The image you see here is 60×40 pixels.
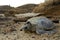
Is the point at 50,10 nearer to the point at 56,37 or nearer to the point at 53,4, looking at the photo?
the point at 53,4

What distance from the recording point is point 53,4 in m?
5.26

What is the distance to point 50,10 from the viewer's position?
4.98 metres

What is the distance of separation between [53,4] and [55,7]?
10.5 inches

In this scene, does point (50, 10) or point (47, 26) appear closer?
point (47, 26)

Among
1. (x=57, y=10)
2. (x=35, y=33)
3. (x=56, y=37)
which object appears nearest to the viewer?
(x=56, y=37)

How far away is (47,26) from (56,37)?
45cm

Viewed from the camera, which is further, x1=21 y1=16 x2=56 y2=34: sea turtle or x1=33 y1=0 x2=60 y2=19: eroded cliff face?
x1=33 y1=0 x2=60 y2=19: eroded cliff face

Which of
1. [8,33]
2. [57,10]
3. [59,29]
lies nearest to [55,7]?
[57,10]

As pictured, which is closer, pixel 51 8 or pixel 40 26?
pixel 40 26

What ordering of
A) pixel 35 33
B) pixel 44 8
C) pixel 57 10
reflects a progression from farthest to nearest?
1. pixel 44 8
2. pixel 57 10
3. pixel 35 33

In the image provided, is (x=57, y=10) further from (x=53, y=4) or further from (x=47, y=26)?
(x=47, y=26)

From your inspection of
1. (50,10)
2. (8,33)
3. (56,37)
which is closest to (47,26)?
(56,37)

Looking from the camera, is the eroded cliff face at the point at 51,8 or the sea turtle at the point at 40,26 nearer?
the sea turtle at the point at 40,26

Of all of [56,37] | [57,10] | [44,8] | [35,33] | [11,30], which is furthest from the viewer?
[44,8]
